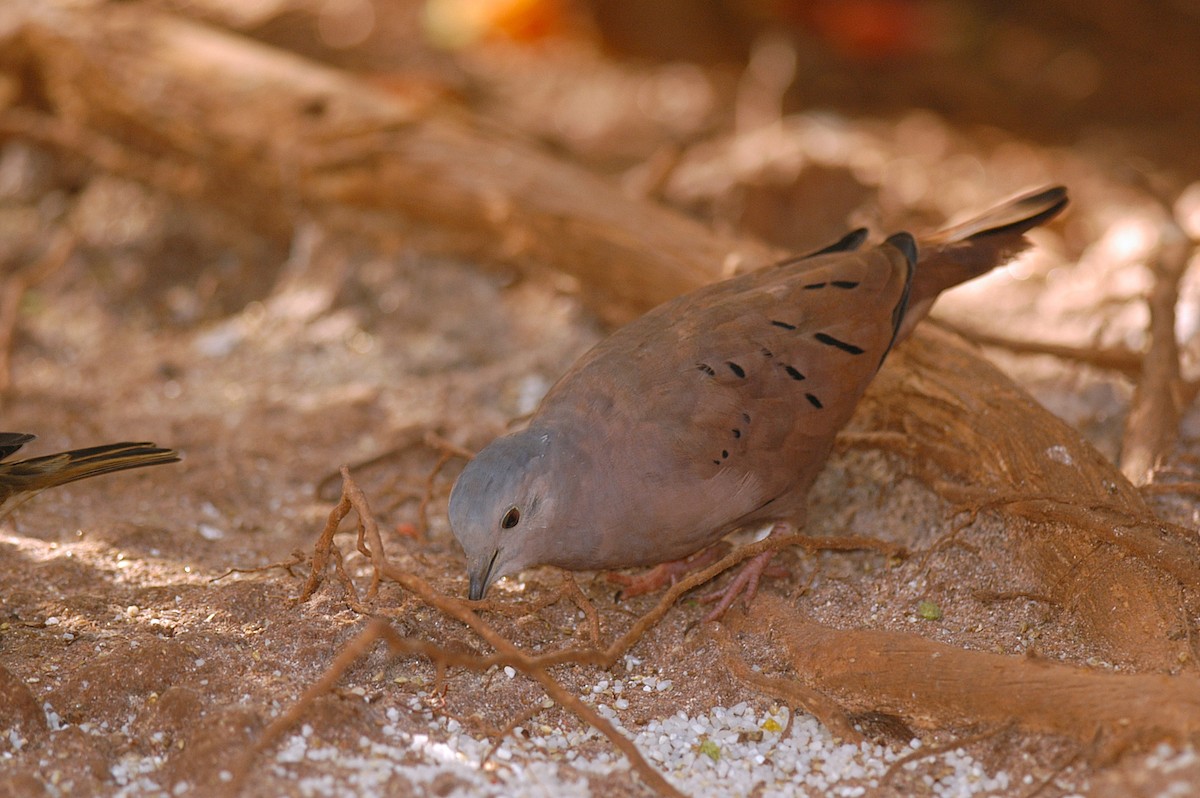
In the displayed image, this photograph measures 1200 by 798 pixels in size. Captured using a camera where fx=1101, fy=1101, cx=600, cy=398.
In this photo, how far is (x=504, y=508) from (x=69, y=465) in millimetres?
1533

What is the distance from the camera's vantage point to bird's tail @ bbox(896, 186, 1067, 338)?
4.33 m

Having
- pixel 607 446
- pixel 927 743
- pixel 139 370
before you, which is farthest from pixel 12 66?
pixel 927 743

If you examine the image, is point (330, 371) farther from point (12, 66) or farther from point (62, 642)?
point (12, 66)

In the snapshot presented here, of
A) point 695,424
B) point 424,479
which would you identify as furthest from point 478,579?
point 424,479

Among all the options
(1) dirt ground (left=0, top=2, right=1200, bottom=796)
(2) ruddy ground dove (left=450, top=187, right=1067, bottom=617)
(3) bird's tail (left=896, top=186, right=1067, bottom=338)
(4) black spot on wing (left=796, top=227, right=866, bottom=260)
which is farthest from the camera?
(4) black spot on wing (left=796, top=227, right=866, bottom=260)

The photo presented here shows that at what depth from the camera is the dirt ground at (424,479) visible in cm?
299

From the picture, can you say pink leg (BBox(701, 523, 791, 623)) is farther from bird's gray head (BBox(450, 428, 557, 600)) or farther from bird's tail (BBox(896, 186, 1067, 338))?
bird's tail (BBox(896, 186, 1067, 338))

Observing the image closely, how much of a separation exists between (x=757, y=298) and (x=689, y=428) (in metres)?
0.61

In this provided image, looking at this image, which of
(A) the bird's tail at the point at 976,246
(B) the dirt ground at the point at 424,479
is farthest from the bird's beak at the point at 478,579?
(A) the bird's tail at the point at 976,246

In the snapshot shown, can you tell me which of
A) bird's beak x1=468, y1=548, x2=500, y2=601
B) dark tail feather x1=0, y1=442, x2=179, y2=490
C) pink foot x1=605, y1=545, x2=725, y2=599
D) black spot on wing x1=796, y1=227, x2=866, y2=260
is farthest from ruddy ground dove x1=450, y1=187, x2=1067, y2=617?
dark tail feather x1=0, y1=442, x2=179, y2=490

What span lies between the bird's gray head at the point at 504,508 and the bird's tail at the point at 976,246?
165 cm

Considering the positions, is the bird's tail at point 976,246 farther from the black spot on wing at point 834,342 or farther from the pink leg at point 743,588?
the pink leg at point 743,588

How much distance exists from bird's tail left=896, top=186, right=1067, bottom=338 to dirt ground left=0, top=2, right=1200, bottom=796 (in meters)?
0.61

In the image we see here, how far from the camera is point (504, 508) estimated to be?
3391 millimetres
